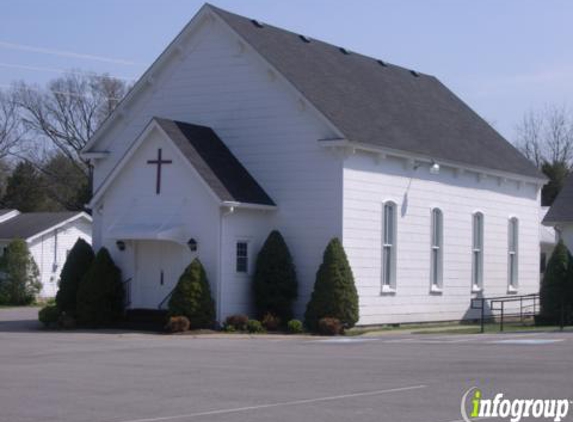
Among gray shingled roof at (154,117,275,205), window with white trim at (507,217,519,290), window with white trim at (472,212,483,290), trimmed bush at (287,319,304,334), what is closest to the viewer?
trimmed bush at (287,319,304,334)

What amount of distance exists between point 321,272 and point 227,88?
22.5 feet

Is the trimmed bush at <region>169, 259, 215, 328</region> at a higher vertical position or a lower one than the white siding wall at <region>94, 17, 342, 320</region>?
lower

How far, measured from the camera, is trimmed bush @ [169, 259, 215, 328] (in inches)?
1190

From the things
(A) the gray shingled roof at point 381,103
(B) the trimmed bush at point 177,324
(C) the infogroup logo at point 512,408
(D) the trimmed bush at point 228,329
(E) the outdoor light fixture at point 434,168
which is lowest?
(D) the trimmed bush at point 228,329

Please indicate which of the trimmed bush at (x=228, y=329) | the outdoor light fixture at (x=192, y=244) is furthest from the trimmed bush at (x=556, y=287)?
the outdoor light fixture at (x=192, y=244)

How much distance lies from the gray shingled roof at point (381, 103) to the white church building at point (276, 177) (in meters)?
0.10

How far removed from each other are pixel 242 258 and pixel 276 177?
265 centimetres

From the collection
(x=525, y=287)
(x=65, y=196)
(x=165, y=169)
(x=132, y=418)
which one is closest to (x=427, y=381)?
(x=132, y=418)

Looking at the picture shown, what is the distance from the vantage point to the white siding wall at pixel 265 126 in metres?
31.9

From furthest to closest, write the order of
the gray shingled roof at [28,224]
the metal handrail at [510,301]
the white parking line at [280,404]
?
the gray shingled roof at [28,224], the metal handrail at [510,301], the white parking line at [280,404]

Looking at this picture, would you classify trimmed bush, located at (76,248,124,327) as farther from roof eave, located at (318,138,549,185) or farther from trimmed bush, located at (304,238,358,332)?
roof eave, located at (318,138,549,185)

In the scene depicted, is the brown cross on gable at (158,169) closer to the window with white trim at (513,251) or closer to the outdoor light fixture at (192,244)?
the outdoor light fixture at (192,244)

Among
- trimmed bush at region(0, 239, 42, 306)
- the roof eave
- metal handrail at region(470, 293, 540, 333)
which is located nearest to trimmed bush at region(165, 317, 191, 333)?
the roof eave

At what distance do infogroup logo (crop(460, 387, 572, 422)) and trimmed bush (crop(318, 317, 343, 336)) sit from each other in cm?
1564
